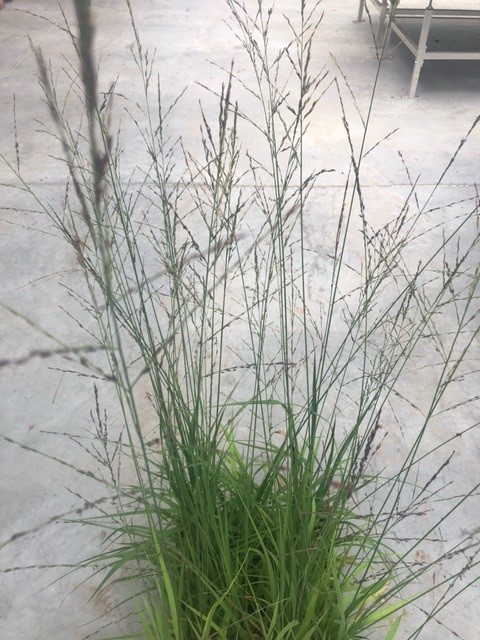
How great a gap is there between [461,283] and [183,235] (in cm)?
106

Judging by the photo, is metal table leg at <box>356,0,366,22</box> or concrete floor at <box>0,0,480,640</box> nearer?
concrete floor at <box>0,0,480,640</box>

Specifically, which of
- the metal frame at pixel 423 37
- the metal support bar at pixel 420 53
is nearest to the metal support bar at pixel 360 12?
the metal frame at pixel 423 37

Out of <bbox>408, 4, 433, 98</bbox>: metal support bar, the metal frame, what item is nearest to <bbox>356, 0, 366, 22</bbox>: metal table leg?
the metal frame

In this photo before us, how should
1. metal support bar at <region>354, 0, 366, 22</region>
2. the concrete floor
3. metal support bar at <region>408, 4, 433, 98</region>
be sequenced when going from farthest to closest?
metal support bar at <region>354, 0, 366, 22</region>, metal support bar at <region>408, 4, 433, 98</region>, the concrete floor

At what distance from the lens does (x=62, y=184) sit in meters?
2.93

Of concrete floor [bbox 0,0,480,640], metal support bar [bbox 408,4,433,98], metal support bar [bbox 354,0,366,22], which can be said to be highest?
metal support bar [bbox 354,0,366,22]

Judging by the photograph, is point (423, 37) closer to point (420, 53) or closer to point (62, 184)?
point (420, 53)

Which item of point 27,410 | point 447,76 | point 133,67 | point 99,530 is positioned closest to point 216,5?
point 133,67

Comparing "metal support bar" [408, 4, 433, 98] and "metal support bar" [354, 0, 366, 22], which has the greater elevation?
"metal support bar" [354, 0, 366, 22]

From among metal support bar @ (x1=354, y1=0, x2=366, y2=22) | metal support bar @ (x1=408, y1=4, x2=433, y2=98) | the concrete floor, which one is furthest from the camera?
metal support bar @ (x1=354, y1=0, x2=366, y2=22)

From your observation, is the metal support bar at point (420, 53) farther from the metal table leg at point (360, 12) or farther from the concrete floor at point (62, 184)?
the metal table leg at point (360, 12)

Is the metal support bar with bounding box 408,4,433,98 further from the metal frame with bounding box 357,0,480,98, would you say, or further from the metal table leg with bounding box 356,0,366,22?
the metal table leg with bounding box 356,0,366,22

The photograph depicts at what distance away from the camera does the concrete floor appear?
1511mm

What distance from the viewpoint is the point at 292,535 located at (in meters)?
1.15
